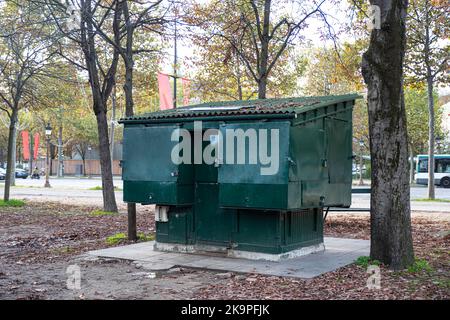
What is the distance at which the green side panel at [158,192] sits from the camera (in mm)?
10125

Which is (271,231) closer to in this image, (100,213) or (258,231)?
(258,231)

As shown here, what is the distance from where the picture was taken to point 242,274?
866cm

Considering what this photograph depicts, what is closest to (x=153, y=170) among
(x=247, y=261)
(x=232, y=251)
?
(x=232, y=251)

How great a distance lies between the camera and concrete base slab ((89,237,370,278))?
8852mm

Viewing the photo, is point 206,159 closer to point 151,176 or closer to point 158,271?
point 151,176

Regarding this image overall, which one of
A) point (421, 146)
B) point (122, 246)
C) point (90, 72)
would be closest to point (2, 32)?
point (90, 72)

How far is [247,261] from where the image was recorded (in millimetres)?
9617

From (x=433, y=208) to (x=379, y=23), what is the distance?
14.4 m

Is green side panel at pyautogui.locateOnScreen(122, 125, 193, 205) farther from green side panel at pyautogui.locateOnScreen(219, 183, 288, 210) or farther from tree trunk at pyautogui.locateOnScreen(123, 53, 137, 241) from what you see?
tree trunk at pyautogui.locateOnScreen(123, 53, 137, 241)

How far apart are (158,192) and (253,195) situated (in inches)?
79.3

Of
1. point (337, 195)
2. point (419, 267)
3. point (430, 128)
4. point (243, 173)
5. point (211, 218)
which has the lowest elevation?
point (419, 267)

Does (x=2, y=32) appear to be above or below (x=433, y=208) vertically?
above

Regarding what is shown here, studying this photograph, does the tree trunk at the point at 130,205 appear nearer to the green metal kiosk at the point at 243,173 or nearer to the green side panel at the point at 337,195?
the green metal kiosk at the point at 243,173

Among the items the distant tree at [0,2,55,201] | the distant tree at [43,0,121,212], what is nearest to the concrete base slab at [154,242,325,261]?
the distant tree at [43,0,121,212]
